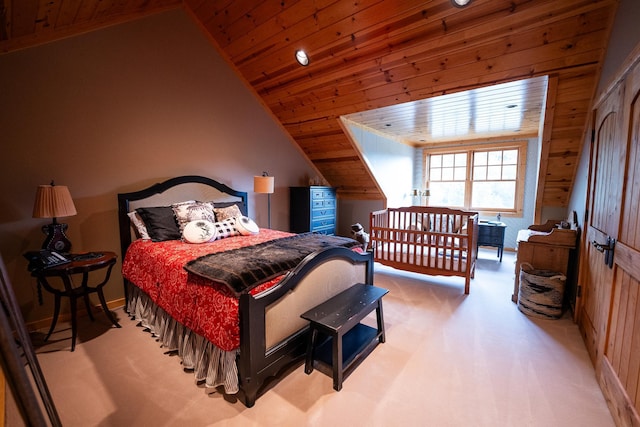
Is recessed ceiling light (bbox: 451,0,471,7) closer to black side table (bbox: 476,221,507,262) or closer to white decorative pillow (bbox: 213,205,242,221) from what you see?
white decorative pillow (bbox: 213,205,242,221)

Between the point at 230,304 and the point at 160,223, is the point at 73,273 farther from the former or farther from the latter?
the point at 230,304

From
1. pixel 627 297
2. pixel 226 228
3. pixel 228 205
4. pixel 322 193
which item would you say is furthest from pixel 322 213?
pixel 627 297

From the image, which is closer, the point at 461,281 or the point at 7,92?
the point at 7,92

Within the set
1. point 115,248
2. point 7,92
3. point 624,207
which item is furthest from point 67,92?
point 624,207

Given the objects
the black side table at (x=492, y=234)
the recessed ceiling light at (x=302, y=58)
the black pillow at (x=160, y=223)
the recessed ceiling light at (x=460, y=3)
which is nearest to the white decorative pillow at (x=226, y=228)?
the black pillow at (x=160, y=223)

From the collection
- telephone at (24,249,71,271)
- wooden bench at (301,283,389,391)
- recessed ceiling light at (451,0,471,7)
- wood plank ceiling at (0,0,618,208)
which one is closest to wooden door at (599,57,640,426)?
wood plank ceiling at (0,0,618,208)

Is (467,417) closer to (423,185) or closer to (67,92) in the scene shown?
(67,92)

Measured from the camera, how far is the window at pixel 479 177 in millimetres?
5207

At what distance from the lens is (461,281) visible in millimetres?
3617

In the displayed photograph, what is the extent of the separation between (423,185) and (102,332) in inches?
234

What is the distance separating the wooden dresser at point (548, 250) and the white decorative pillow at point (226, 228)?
3106mm

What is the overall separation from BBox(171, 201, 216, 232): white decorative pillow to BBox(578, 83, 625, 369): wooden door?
338cm

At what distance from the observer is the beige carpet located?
1.54 m

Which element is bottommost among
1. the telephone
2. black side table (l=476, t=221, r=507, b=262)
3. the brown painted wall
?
black side table (l=476, t=221, r=507, b=262)
